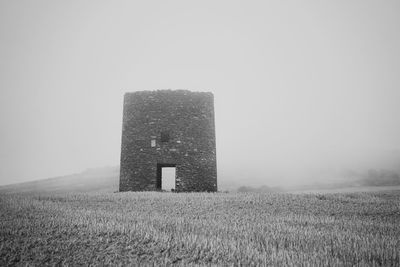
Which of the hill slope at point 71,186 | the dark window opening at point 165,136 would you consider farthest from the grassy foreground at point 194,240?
the hill slope at point 71,186

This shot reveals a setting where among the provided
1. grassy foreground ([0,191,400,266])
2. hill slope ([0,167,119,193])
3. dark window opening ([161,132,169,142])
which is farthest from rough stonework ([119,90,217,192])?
hill slope ([0,167,119,193])

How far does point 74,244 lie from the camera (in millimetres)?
4773

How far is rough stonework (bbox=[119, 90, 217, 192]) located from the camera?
57.3 feet

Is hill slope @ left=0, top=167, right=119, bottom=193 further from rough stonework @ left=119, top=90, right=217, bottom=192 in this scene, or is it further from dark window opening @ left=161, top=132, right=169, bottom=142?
dark window opening @ left=161, top=132, right=169, bottom=142

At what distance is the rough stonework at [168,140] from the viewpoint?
57.3 ft

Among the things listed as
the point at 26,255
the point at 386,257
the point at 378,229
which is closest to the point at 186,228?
the point at 26,255

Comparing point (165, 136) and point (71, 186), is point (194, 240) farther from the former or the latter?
point (71, 186)

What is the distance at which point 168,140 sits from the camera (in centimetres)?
1783

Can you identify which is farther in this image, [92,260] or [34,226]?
[34,226]

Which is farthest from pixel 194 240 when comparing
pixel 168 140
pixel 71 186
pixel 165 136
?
pixel 71 186

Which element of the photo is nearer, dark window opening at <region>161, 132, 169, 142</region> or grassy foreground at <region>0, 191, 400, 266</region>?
grassy foreground at <region>0, 191, 400, 266</region>

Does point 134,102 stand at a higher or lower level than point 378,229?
higher

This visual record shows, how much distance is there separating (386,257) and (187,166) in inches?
541

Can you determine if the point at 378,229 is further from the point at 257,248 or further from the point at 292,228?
the point at 257,248
